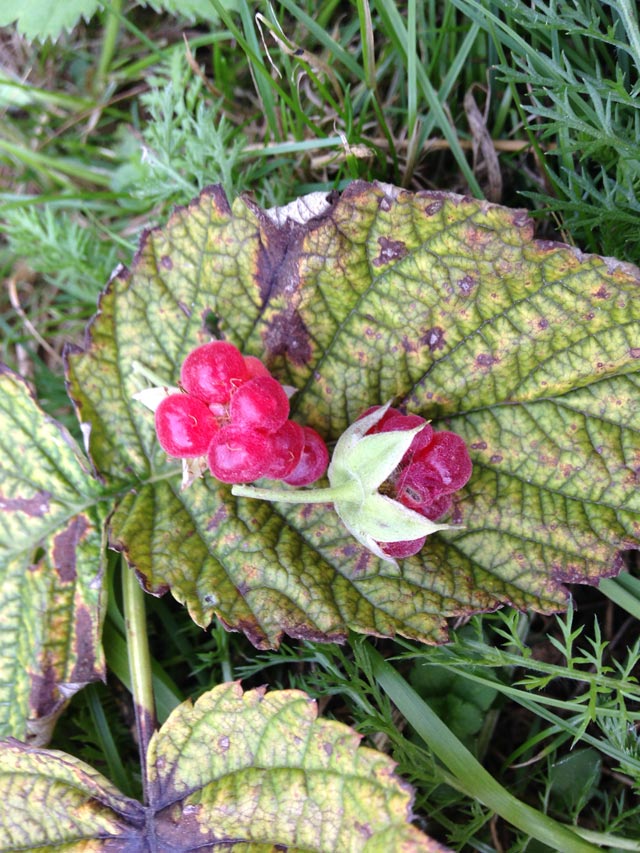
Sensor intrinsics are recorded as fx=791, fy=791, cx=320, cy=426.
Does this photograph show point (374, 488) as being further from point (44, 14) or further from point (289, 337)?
point (44, 14)

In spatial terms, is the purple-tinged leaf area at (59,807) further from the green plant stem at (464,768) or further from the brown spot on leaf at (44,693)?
the green plant stem at (464,768)

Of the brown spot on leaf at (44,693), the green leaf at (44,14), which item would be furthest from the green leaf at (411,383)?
the green leaf at (44,14)

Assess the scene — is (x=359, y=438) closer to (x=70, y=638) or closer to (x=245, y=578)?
(x=245, y=578)

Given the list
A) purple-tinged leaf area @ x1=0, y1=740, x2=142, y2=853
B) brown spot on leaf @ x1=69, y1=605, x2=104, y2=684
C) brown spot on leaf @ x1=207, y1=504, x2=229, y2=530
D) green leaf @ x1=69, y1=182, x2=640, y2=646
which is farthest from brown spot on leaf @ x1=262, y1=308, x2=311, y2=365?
purple-tinged leaf area @ x1=0, y1=740, x2=142, y2=853

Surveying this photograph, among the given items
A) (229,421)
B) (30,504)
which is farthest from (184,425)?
(30,504)

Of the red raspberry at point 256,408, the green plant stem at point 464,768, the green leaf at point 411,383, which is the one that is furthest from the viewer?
the green plant stem at point 464,768

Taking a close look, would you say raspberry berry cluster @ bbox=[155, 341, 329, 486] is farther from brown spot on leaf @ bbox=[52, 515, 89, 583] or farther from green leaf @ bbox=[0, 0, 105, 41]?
green leaf @ bbox=[0, 0, 105, 41]
